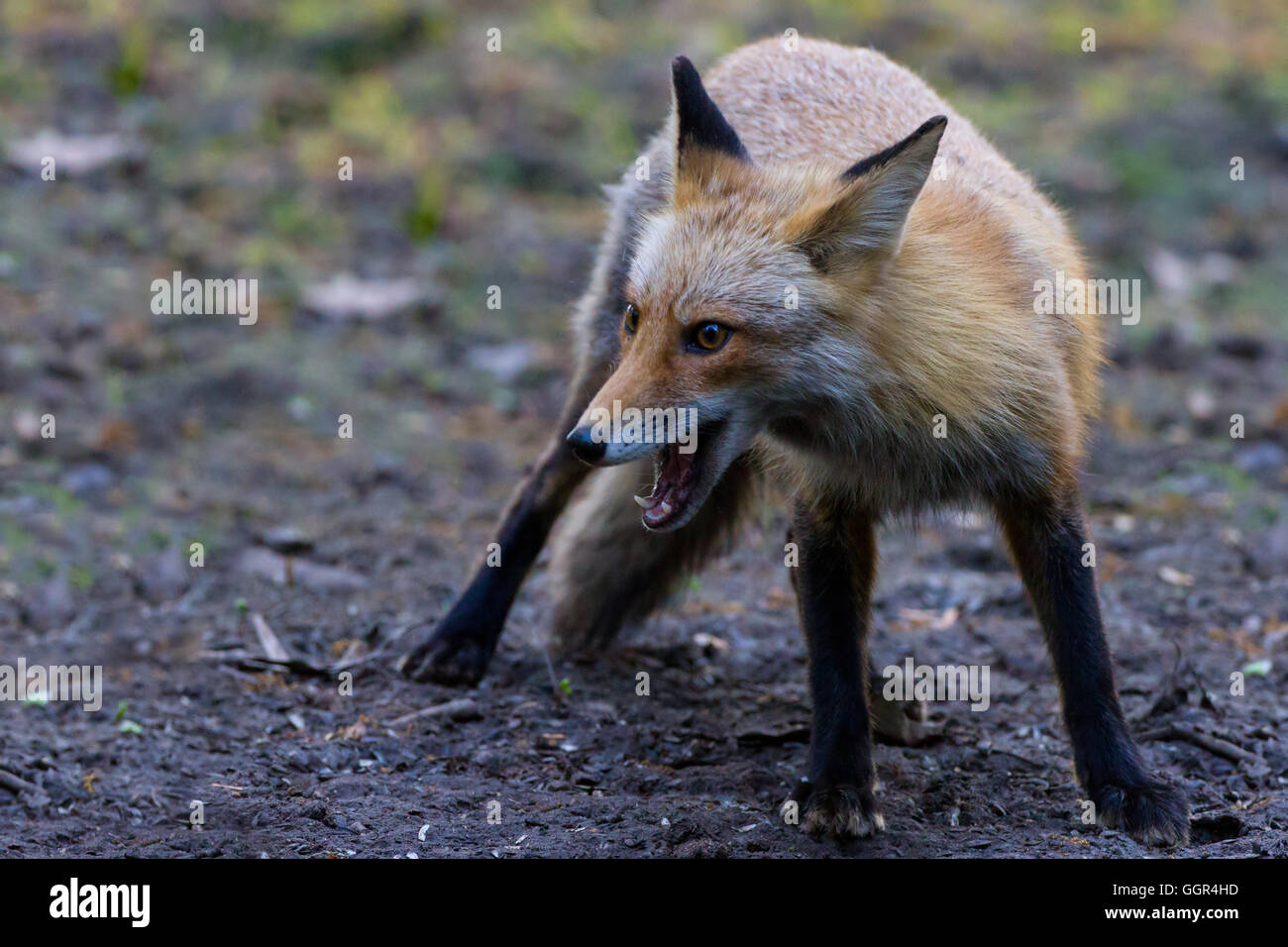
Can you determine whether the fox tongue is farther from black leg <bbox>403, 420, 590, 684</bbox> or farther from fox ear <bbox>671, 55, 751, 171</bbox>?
black leg <bbox>403, 420, 590, 684</bbox>

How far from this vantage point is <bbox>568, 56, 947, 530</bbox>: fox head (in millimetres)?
4070

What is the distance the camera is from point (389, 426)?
868cm

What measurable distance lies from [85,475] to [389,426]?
5.86 feet

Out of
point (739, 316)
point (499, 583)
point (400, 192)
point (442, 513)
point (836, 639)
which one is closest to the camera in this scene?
point (739, 316)

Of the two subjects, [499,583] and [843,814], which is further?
[499,583]

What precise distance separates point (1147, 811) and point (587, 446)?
211 cm

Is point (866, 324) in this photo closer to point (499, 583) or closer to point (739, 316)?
point (739, 316)

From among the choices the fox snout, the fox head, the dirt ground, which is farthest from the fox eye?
the dirt ground

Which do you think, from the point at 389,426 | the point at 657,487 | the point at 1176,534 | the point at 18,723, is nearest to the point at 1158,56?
the point at 1176,534

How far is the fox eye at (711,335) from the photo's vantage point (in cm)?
414

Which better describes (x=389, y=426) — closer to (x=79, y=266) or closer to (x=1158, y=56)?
(x=79, y=266)

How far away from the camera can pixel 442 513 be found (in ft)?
25.5

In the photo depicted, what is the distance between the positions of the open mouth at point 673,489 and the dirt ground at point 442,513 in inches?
37.8

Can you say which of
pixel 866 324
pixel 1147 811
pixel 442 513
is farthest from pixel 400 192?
pixel 1147 811
